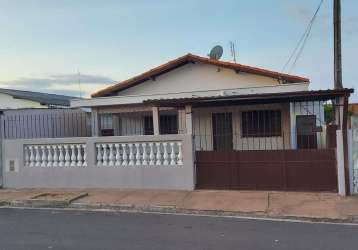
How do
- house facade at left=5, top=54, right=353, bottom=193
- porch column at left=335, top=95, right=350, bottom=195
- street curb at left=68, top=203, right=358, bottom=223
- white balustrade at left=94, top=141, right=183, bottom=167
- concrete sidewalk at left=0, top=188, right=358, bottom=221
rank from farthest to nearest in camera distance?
white balustrade at left=94, top=141, right=183, bottom=167
house facade at left=5, top=54, right=353, bottom=193
porch column at left=335, top=95, right=350, bottom=195
concrete sidewalk at left=0, top=188, right=358, bottom=221
street curb at left=68, top=203, right=358, bottom=223

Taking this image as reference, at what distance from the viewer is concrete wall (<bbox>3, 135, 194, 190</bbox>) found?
12.1 meters

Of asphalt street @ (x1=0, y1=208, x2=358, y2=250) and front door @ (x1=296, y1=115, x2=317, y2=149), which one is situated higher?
front door @ (x1=296, y1=115, x2=317, y2=149)

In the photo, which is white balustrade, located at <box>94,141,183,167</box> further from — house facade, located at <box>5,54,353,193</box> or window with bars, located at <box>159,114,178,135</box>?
window with bars, located at <box>159,114,178,135</box>

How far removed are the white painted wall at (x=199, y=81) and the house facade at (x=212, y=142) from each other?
0.12ft

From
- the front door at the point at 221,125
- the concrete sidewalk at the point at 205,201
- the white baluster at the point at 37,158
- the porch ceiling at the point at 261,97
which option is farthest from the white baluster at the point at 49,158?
the front door at the point at 221,125

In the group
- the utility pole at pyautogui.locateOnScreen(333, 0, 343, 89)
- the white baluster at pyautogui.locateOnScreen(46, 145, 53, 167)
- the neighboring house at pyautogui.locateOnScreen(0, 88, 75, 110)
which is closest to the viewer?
the white baluster at pyautogui.locateOnScreen(46, 145, 53, 167)

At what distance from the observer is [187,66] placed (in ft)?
62.0

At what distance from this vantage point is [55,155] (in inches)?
520

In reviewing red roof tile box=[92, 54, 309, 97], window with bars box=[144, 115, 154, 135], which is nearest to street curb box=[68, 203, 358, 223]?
red roof tile box=[92, 54, 309, 97]

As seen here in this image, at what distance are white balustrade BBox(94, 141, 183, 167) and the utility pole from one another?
589cm

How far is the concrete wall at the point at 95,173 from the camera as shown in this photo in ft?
39.7

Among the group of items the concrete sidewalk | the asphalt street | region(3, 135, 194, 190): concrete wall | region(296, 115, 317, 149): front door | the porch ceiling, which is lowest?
the asphalt street

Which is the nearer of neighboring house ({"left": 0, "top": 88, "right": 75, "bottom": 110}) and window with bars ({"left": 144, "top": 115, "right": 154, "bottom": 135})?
window with bars ({"left": 144, "top": 115, "right": 154, "bottom": 135})

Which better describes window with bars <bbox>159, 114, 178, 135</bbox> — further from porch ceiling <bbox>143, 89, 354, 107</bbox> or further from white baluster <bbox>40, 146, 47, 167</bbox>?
white baluster <bbox>40, 146, 47, 167</bbox>
